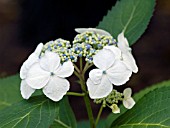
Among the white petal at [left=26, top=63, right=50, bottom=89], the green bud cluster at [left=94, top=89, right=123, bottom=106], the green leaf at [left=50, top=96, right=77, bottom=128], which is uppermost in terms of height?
the white petal at [left=26, top=63, right=50, bottom=89]

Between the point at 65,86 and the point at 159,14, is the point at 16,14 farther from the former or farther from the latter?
the point at 65,86

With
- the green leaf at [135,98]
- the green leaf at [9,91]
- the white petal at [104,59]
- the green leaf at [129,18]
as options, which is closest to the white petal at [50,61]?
the white petal at [104,59]

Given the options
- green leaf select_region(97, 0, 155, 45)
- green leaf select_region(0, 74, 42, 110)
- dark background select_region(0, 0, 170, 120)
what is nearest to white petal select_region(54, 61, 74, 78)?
green leaf select_region(97, 0, 155, 45)

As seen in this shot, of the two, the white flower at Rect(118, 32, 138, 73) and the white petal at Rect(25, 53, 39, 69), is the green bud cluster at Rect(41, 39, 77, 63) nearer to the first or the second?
the white petal at Rect(25, 53, 39, 69)

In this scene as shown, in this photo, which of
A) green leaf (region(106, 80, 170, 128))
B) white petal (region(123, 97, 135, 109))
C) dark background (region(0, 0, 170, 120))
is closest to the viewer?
white petal (region(123, 97, 135, 109))

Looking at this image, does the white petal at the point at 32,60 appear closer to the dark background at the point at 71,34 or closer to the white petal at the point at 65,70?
the white petal at the point at 65,70

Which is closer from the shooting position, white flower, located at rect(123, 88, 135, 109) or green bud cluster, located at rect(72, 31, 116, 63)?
green bud cluster, located at rect(72, 31, 116, 63)

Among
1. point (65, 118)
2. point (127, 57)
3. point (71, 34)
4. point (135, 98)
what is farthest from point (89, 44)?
point (71, 34)

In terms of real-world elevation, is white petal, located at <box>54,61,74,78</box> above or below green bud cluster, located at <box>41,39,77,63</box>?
below
